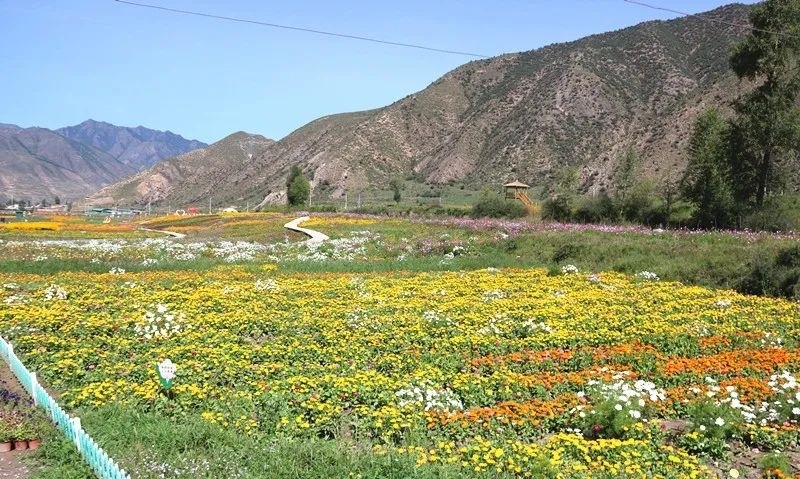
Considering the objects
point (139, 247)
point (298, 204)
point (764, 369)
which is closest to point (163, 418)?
point (764, 369)

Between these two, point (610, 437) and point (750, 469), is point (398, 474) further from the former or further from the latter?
point (750, 469)

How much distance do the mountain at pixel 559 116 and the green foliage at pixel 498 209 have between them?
22.7 m

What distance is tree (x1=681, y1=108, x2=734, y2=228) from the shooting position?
40031 millimetres

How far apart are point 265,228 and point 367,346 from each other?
46.9 metres

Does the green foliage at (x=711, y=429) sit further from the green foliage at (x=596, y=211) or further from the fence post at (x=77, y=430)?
the green foliage at (x=596, y=211)

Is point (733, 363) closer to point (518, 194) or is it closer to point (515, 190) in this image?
point (518, 194)

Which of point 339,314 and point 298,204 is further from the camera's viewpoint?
point 298,204

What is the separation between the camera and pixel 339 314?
17656mm

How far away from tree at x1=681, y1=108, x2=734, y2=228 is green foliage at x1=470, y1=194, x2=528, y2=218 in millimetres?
19511

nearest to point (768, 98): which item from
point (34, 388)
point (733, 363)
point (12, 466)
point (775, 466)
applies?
point (733, 363)

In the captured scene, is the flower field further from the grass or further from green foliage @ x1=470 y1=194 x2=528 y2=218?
green foliage @ x1=470 y1=194 x2=528 y2=218

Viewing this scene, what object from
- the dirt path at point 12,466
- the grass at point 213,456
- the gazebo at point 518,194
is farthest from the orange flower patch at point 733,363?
the gazebo at point 518,194

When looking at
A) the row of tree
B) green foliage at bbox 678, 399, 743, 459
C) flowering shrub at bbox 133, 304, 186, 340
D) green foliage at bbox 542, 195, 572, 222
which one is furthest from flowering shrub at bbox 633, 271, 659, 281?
green foliage at bbox 542, 195, 572, 222

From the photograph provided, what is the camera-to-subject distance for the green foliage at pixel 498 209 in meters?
62.2
